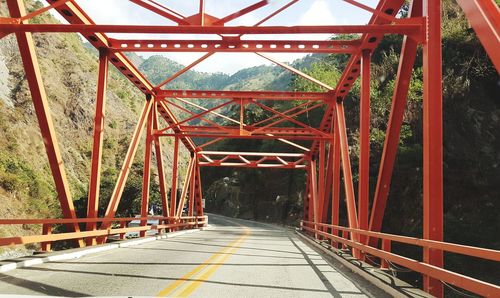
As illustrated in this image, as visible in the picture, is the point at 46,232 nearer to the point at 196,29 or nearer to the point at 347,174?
the point at 196,29

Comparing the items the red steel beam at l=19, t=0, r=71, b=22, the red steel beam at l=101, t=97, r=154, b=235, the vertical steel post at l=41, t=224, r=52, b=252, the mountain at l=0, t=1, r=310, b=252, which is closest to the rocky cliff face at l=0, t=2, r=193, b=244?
the mountain at l=0, t=1, r=310, b=252

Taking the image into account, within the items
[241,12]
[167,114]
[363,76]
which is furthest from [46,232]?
[167,114]

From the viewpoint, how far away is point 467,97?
116 feet

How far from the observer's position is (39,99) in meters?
10.1

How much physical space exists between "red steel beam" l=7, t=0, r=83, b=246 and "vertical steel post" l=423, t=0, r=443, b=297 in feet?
24.6

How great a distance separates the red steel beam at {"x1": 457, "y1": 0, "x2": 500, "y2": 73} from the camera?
462 centimetres

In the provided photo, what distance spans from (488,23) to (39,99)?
346 inches

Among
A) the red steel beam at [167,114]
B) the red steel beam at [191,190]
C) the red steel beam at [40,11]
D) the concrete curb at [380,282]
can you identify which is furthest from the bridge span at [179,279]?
the red steel beam at [191,190]

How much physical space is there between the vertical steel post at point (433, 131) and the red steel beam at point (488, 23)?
233cm

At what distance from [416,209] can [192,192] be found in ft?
52.3

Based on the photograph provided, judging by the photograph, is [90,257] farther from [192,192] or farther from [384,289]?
[192,192]

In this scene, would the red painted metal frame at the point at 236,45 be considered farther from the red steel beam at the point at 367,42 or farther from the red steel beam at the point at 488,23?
the red steel beam at the point at 488,23

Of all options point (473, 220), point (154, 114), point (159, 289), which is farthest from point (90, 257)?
point (473, 220)

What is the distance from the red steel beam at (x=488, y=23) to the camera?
462cm
